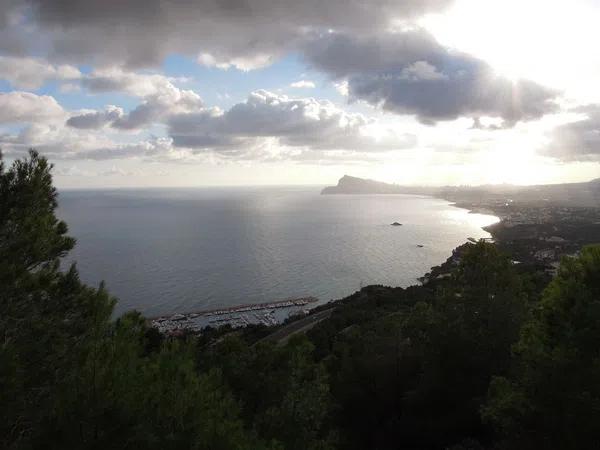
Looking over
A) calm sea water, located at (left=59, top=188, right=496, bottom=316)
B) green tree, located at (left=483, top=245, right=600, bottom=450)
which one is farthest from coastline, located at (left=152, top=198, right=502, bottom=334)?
green tree, located at (left=483, top=245, right=600, bottom=450)

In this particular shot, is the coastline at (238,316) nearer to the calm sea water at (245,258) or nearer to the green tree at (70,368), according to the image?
the calm sea water at (245,258)

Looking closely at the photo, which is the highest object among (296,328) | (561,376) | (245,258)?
(561,376)

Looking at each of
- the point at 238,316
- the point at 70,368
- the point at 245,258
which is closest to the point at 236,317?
the point at 238,316

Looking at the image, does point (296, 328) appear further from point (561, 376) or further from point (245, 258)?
point (245, 258)

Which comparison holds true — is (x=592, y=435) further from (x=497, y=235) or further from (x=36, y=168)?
(x=497, y=235)

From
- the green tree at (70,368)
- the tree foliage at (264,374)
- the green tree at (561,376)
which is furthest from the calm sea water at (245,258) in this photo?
the green tree at (561,376)

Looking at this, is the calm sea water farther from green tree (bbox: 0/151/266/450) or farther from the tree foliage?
green tree (bbox: 0/151/266/450)

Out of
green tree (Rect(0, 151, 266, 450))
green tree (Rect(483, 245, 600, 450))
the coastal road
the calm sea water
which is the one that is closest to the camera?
green tree (Rect(0, 151, 266, 450))

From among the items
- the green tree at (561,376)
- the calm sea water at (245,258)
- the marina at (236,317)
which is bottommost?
the marina at (236,317)
